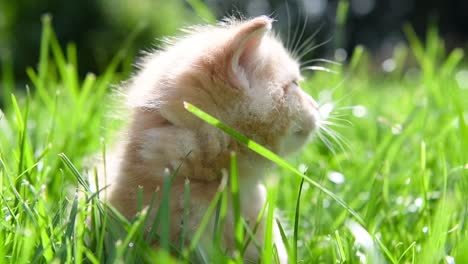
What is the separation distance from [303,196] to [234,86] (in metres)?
0.43

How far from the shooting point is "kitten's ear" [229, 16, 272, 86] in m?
0.71

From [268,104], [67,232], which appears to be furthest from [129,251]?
[268,104]

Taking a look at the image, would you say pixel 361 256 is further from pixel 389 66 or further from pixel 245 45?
pixel 389 66

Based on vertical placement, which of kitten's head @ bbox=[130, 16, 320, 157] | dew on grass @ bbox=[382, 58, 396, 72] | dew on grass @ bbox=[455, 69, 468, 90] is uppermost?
dew on grass @ bbox=[455, 69, 468, 90]

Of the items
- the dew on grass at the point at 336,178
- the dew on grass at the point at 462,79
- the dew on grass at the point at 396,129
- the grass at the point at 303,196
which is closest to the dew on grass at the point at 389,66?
the grass at the point at 303,196

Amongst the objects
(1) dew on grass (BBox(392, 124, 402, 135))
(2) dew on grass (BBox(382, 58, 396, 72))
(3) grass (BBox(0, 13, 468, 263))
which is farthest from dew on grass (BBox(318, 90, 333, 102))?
(2) dew on grass (BBox(382, 58, 396, 72))

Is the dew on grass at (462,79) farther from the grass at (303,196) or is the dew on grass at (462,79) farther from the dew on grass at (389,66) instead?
the grass at (303,196)

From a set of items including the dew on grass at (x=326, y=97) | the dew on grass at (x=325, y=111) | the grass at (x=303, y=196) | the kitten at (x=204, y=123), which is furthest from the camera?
the dew on grass at (x=326, y=97)

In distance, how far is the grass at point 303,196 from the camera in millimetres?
626

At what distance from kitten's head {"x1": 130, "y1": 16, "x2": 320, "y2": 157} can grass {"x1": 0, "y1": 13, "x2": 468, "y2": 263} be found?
73 mm

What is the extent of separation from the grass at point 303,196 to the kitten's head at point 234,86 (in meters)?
0.07

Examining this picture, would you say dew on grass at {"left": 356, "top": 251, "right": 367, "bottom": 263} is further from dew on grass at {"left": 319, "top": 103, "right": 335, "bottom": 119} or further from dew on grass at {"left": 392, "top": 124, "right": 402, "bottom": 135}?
dew on grass at {"left": 392, "top": 124, "right": 402, "bottom": 135}

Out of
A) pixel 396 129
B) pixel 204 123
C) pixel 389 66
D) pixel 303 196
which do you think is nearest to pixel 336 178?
pixel 303 196

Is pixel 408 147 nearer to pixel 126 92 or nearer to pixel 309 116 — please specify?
pixel 309 116
